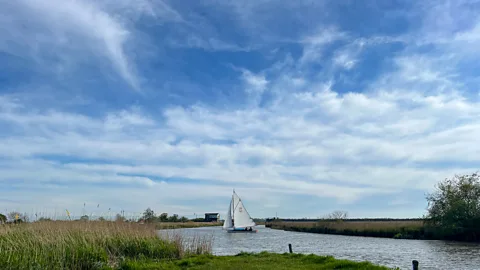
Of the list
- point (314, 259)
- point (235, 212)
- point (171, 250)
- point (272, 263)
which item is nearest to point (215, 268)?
point (272, 263)

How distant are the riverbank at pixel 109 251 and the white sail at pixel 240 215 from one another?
5140cm

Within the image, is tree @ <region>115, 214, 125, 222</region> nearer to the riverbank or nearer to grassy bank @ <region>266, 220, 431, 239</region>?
the riverbank

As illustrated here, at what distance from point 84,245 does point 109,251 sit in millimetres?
1846

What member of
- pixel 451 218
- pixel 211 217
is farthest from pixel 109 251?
pixel 211 217

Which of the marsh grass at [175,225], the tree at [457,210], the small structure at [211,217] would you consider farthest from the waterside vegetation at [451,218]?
the small structure at [211,217]

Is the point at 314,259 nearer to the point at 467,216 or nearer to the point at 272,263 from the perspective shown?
the point at 272,263

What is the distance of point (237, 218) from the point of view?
73.6 meters

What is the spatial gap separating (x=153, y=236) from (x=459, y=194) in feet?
116

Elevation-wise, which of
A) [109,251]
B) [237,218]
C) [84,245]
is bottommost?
[109,251]

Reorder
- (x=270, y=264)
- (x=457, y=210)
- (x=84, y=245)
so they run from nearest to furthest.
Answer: (x=270, y=264) → (x=84, y=245) → (x=457, y=210)

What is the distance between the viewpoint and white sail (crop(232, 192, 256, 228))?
239 feet

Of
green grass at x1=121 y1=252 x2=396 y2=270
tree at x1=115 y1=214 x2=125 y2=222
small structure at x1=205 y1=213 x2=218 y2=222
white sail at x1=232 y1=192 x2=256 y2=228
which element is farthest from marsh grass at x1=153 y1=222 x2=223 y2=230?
small structure at x1=205 y1=213 x2=218 y2=222

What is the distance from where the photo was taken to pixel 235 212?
74438mm

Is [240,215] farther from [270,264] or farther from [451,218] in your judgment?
[270,264]
